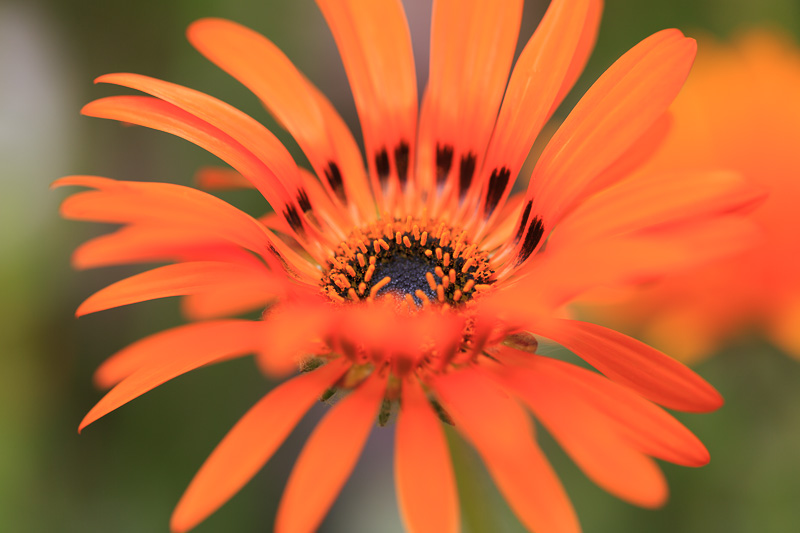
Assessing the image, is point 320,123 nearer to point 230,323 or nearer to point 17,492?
point 230,323

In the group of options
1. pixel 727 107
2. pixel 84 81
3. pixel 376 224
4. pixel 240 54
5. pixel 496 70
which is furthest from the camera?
pixel 84 81

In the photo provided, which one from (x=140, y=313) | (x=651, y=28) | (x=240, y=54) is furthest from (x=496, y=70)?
(x=140, y=313)

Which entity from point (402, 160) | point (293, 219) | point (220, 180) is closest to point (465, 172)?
point (402, 160)

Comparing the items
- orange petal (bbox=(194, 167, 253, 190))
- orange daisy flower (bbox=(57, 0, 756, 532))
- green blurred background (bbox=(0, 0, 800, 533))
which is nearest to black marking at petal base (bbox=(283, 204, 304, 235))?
orange daisy flower (bbox=(57, 0, 756, 532))

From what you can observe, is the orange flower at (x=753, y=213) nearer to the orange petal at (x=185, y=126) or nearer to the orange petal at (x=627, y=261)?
the orange petal at (x=627, y=261)

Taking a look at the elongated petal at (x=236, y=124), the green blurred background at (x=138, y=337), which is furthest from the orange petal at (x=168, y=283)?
the green blurred background at (x=138, y=337)

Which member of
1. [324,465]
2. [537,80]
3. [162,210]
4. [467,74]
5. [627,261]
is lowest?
[324,465]

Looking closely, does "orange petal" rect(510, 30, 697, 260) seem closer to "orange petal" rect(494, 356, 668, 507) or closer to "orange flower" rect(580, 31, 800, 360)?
"orange petal" rect(494, 356, 668, 507)

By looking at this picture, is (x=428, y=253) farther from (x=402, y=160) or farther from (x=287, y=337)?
(x=287, y=337)
